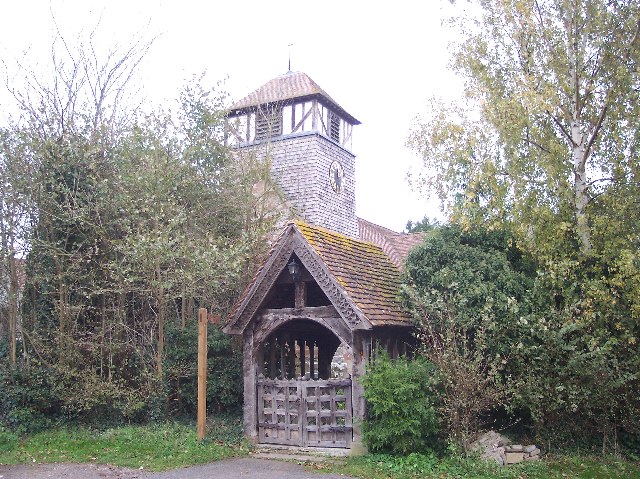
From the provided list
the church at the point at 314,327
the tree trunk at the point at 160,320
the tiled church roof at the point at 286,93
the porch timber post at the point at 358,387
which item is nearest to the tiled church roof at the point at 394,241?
the tiled church roof at the point at 286,93

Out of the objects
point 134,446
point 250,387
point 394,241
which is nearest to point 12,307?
point 134,446

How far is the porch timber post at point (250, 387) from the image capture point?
11.5m

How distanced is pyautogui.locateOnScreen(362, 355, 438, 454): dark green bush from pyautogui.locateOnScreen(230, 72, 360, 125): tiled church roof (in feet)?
62.7

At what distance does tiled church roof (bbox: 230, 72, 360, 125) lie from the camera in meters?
28.3

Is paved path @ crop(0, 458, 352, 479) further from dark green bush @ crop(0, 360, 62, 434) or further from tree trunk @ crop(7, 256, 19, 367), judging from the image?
tree trunk @ crop(7, 256, 19, 367)

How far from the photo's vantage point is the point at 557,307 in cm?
1091

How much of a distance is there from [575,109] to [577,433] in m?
6.12

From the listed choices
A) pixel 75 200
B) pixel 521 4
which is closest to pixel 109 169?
pixel 75 200

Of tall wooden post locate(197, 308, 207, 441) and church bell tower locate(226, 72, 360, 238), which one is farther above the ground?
church bell tower locate(226, 72, 360, 238)

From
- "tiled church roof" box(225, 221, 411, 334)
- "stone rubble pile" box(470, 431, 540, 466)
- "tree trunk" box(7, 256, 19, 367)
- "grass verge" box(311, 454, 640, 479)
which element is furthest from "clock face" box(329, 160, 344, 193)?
"grass verge" box(311, 454, 640, 479)

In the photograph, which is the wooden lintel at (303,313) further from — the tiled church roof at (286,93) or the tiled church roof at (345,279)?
the tiled church roof at (286,93)

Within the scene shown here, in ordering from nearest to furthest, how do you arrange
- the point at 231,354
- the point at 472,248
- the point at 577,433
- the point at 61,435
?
the point at 577,433 → the point at 472,248 → the point at 61,435 → the point at 231,354

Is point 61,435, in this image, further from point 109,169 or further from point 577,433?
point 577,433

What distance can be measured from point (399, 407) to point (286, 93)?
2165 cm
